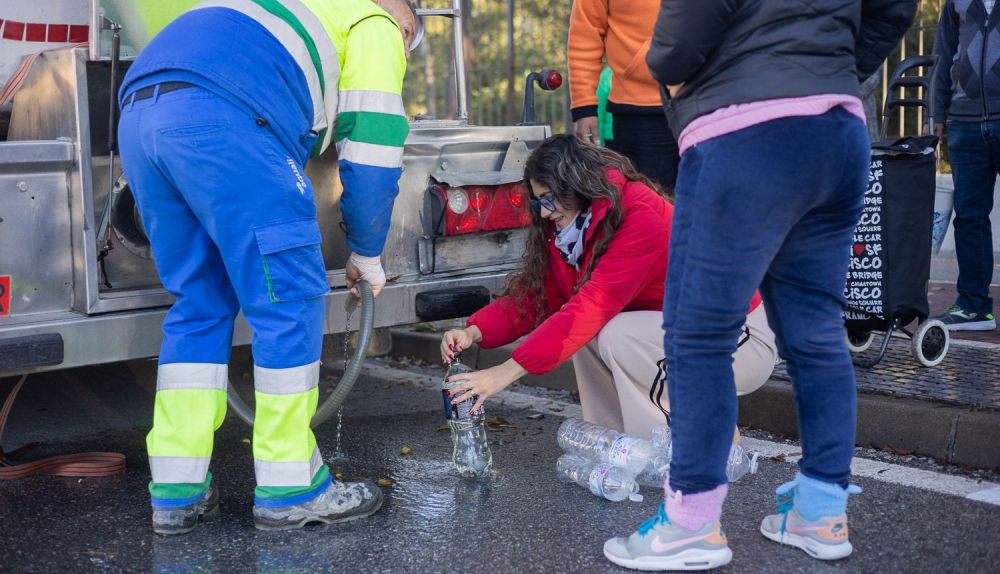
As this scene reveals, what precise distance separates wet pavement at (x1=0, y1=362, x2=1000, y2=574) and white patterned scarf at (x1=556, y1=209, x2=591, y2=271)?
2.31 ft

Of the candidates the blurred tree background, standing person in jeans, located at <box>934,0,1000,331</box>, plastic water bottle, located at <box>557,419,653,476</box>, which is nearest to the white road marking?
plastic water bottle, located at <box>557,419,653,476</box>

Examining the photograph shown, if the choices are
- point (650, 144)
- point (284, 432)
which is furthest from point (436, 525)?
point (650, 144)

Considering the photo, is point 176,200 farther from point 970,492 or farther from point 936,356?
point 936,356

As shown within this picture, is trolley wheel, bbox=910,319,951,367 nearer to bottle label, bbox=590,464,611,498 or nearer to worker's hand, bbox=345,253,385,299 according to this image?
bottle label, bbox=590,464,611,498

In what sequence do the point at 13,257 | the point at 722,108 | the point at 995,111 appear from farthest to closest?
the point at 995,111, the point at 13,257, the point at 722,108

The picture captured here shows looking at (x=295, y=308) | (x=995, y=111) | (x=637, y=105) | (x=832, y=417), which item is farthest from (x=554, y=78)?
(x=995, y=111)

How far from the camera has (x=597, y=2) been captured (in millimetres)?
4473

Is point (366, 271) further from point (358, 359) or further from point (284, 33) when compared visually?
point (284, 33)

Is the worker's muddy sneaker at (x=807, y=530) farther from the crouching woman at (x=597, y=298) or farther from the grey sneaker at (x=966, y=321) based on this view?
the grey sneaker at (x=966, y=321)

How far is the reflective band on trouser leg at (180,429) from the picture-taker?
3.09 m

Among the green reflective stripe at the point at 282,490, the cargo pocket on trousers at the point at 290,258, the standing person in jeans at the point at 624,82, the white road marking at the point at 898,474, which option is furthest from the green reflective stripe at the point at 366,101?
the white road marking at the point at 898,474

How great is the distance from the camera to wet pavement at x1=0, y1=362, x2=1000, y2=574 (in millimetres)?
2887

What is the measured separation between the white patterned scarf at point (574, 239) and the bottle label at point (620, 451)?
591 mm

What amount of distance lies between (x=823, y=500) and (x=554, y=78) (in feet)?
6.93
